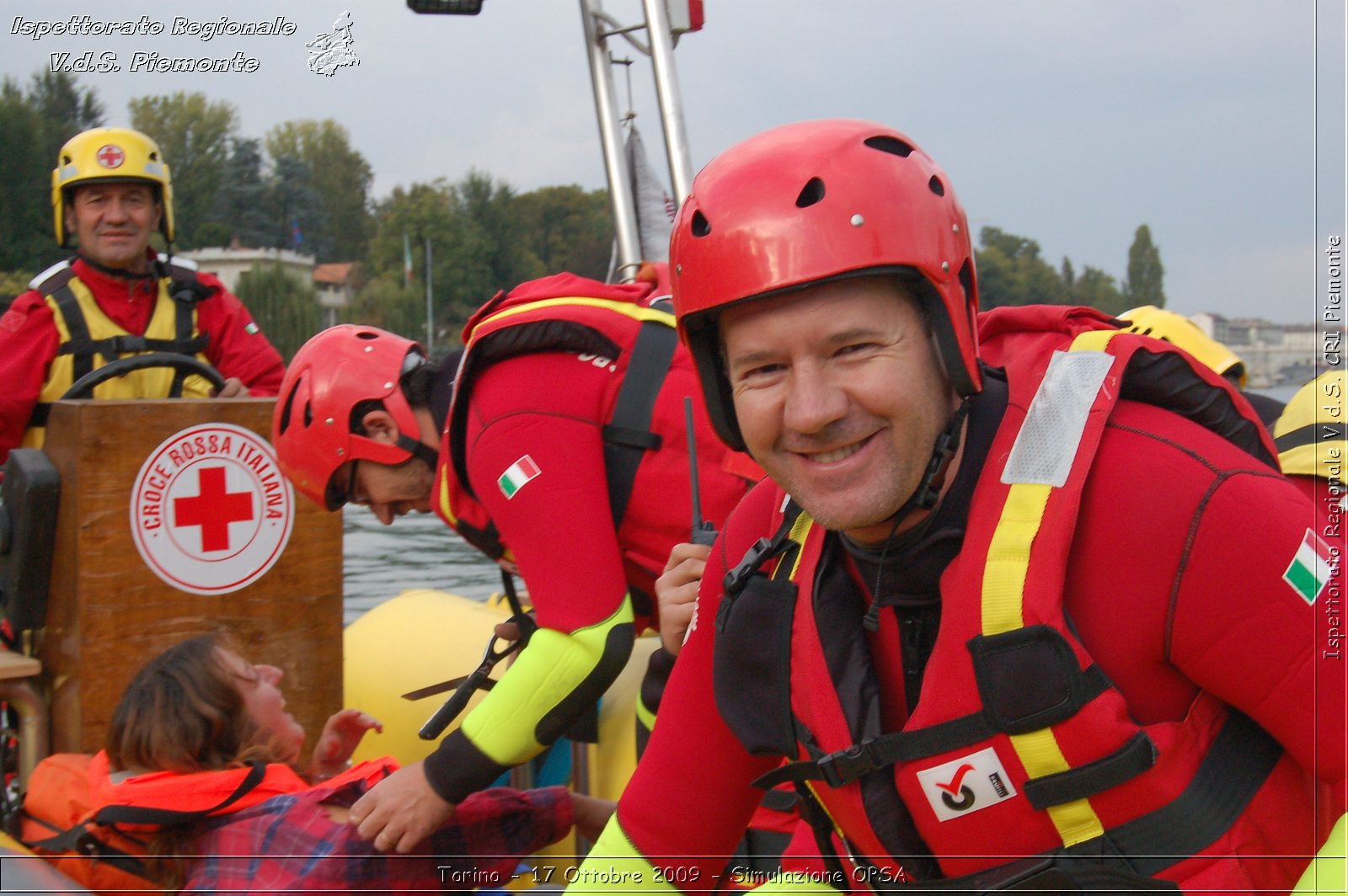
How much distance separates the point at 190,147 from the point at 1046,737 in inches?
242

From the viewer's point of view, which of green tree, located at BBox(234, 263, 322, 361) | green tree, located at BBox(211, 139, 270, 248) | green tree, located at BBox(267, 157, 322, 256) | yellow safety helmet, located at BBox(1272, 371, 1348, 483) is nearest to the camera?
yellow safety helmet, located at BBox(1272, 371, 1348, 483)

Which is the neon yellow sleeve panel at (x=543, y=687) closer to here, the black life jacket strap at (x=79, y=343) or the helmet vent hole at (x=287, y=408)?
the helmet vent hole at (x=287, y=408)

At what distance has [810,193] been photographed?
1.54 m

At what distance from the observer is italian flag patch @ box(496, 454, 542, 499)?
2.60 metres

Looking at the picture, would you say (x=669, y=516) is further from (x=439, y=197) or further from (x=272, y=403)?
(x=439, y=197)

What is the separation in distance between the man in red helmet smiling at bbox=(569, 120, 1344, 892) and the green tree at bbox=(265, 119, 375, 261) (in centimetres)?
488

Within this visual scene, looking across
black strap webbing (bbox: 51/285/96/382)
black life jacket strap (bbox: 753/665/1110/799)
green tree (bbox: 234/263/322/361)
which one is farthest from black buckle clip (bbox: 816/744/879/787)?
green tree (bbox: 234/263/322/361)

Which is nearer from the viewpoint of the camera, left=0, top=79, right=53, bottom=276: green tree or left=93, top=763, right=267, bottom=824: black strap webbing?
left=93, top=763, right=267, bottom=824: black strap webbing

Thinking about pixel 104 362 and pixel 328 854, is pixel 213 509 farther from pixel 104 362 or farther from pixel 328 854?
pixel 104 362

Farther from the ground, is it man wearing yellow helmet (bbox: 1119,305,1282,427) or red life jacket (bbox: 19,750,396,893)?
man wearing yellow helmet (bbox: 1119,305,1282,427)

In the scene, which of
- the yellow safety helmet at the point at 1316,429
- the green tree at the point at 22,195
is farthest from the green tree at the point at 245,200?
the yellow safety helmet at the point at 1316,429

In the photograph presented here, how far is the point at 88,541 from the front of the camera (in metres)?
3.21

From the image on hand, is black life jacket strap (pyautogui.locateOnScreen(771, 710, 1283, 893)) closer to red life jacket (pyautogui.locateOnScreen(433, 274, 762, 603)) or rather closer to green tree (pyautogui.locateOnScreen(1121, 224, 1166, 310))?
red life jacket (pyautogui.locateOnScreen(433, 274, 762, 603))

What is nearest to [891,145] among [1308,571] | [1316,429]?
[1308,571]
